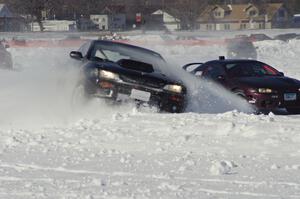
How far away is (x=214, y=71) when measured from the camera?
44.6 ft

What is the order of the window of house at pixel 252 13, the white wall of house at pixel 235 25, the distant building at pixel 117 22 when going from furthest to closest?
1. the window of house at pixel 252 13
2. the white wall of house at pixel 235 25
3. the distant building at pixel 117 22

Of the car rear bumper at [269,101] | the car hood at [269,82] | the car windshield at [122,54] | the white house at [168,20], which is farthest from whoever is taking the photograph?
the white house at [168,20]

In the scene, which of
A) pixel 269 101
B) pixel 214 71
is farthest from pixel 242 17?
pixel 269 101

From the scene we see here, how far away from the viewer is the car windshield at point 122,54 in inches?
Answer: 436

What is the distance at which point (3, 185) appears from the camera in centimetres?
578

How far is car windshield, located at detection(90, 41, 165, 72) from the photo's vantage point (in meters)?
11.1

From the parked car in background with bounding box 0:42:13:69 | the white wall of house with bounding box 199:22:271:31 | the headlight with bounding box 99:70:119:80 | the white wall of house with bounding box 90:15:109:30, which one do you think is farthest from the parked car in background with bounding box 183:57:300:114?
the white wall of house with bounding box 199:22:271:31

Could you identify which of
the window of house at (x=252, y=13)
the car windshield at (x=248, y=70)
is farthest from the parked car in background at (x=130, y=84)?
the window of house at (x=252, y=13)

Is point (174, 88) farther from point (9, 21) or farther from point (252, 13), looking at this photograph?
point (252, 13)

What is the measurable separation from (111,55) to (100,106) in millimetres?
1669

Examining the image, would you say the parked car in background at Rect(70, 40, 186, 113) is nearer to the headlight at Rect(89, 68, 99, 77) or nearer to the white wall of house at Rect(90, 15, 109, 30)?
the headlight at Rect(89, 68, 99, 77)

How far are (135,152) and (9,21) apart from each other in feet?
295

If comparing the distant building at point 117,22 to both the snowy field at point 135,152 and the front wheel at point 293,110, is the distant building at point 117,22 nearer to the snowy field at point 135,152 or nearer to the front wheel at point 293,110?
the front wheel at point 293,110

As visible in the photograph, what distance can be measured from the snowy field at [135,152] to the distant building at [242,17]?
3816 inches
